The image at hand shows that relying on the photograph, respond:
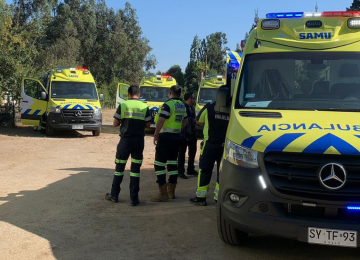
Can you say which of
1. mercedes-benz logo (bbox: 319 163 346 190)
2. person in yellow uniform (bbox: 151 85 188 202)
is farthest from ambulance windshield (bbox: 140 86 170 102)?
mercedes-benz logo (bbox: 319 163 346 190)

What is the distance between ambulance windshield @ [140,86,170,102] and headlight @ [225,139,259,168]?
45.1 feet

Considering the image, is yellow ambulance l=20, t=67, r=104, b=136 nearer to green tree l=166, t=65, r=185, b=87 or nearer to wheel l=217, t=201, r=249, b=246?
wheel l=217, t=201, r=249, b=246

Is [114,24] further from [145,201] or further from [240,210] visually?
[240,210]

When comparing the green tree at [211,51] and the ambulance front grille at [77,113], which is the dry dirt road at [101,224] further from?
the green tree at [211,51]

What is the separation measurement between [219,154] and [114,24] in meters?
42.1

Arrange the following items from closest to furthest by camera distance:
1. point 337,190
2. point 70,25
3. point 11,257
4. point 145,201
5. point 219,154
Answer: point 337,190 < point 11,257 < point 219,154 < point 145,201 < point 70,25

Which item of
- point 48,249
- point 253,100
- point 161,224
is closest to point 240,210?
point 253,100

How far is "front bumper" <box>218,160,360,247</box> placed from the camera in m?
3.74

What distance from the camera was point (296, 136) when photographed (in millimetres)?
3930

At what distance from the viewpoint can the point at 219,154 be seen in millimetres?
6430

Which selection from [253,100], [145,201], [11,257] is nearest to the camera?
[11,257]

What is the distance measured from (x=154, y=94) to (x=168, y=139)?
452 inches

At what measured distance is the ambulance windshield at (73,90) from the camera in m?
16.5

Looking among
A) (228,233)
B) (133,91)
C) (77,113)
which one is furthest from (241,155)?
(77,113)
